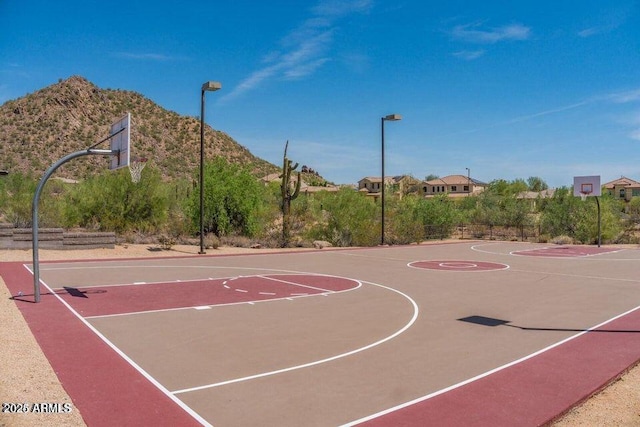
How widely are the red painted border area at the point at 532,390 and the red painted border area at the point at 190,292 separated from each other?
7226mm

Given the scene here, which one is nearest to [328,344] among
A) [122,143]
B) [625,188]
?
[122,143]

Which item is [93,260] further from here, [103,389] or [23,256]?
[103,389]

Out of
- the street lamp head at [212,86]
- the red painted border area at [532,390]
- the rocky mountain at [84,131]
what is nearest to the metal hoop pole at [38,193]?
the red painted border area at [532,390]

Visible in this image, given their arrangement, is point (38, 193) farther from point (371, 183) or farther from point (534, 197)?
point (371, 183)

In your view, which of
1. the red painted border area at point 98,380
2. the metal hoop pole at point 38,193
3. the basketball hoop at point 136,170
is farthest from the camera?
the basketball hoop at point 136,170

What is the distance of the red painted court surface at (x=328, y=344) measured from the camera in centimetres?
604

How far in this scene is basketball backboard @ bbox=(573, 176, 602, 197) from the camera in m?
34.8

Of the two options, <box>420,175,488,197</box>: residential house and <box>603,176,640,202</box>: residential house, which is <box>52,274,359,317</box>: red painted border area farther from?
<box>603,176,640,202</box>: residential house

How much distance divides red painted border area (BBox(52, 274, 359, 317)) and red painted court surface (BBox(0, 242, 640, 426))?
0.17ft

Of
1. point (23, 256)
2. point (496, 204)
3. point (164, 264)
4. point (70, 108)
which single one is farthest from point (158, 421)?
point (70, 108)

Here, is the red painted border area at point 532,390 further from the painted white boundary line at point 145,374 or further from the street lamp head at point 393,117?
the street lamp head at point 393,117

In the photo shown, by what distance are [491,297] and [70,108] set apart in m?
69.8

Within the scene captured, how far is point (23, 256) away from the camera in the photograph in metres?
21.3

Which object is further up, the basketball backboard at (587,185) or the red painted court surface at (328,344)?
the basketball backboard at (587,185)
